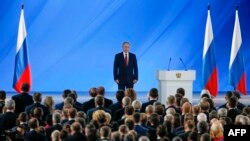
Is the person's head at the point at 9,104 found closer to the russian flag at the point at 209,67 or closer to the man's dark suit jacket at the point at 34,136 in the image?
the man's dark suit jacket at the point at 34,136

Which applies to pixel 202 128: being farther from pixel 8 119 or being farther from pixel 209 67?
pixel 209 67

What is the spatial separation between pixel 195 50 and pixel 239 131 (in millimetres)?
13748

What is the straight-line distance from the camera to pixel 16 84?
46.1 ft

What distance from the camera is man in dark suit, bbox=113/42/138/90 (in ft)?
43.8

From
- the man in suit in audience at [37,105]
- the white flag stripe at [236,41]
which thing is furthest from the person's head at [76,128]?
the white flag stripe at [236,41]

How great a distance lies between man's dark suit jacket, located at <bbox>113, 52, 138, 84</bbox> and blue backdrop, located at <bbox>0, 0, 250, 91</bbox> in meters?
6.08

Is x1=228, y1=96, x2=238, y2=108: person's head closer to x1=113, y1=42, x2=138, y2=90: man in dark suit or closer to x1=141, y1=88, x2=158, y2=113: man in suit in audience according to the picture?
x1=141, y1=88, x2=158, y2=113: man in suit in audience

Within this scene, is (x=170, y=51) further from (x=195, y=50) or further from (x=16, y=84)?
(x=16, y=84)

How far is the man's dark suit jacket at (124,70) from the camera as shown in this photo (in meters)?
13.4

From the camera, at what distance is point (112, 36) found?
19.6 m

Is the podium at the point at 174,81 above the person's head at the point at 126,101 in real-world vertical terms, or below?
above

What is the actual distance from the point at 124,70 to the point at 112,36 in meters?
6.28

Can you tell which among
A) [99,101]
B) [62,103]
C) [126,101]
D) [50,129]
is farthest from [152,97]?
[50,129]

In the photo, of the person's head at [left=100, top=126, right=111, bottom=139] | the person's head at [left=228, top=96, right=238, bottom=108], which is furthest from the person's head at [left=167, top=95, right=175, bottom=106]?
the person's head at [left=100, top=126, right=111, bottom=139]
